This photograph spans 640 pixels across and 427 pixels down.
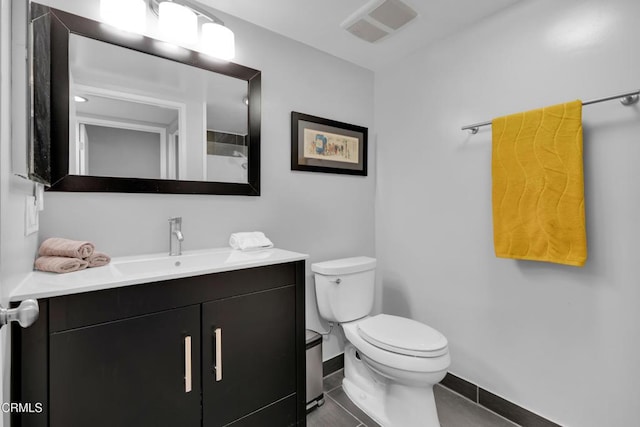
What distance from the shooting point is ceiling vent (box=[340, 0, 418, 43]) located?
5.32 ft

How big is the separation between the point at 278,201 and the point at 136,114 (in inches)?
33.1

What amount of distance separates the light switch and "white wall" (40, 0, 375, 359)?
0.14 meters

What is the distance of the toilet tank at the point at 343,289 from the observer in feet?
6.00

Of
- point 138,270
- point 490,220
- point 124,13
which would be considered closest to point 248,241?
point 138,270

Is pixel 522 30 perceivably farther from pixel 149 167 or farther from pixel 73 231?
pixel 73 231

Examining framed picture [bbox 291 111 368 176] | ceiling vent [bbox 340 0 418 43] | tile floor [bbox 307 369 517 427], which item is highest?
ceiling vent [bbox 340 0 418 43]

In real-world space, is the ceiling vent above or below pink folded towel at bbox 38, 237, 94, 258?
above

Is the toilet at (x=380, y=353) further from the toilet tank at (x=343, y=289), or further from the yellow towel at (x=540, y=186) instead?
the yellow towel at (x=540, y=186)

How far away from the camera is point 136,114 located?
1438 millimetres

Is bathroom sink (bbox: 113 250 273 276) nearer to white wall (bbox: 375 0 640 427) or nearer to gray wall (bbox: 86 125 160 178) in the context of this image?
gray wall (bbox: 86 125 160 178)

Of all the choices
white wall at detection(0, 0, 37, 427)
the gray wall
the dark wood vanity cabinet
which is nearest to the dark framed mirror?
the gray wall

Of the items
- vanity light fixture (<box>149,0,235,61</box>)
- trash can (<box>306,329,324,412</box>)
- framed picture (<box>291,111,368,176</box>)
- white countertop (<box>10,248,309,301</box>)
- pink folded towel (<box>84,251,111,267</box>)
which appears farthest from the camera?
framed picture (<box>291,111,368,176</box>)

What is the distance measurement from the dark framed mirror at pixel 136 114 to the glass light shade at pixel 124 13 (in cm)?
4

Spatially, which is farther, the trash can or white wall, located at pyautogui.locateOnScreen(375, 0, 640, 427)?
the trash can
